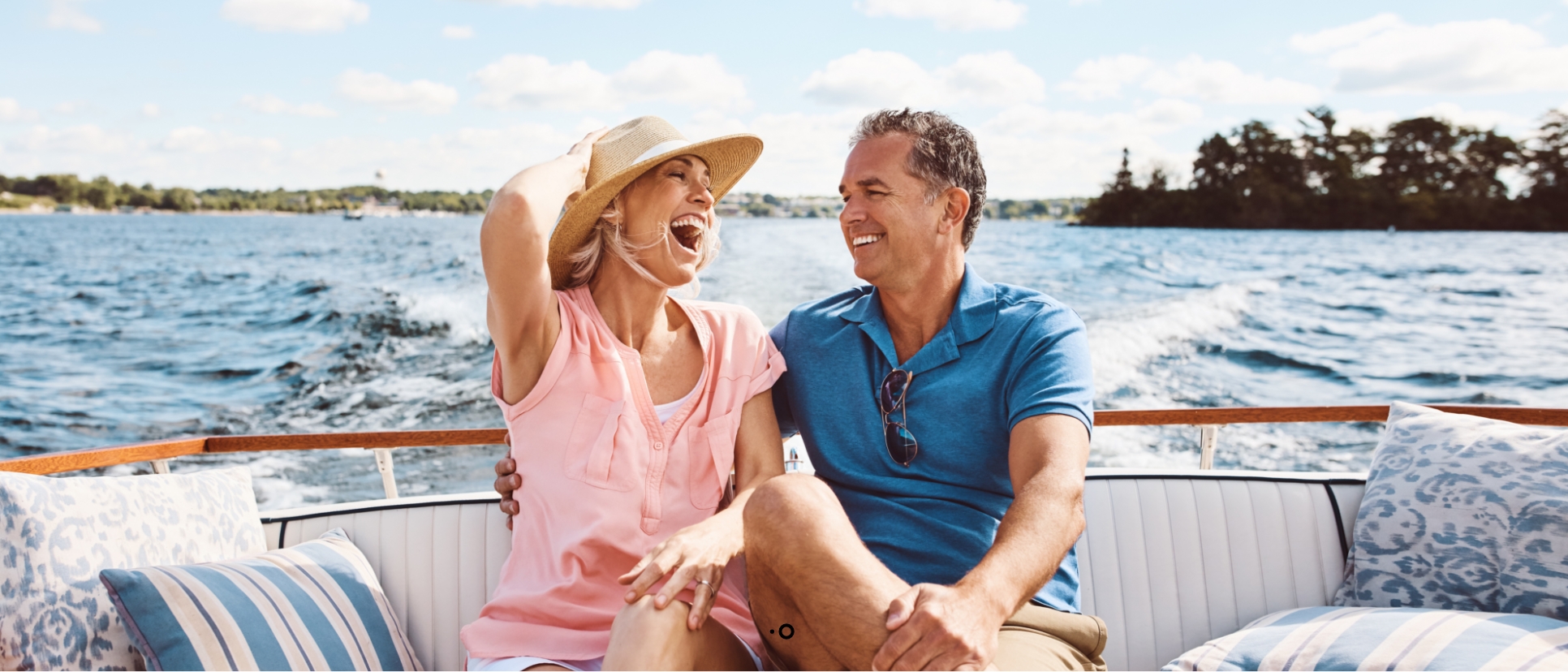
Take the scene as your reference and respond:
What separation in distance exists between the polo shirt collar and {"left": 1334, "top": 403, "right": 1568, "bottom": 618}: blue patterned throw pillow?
0.94 meters

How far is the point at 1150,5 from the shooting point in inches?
727

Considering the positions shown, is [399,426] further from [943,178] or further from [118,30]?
[118,30]

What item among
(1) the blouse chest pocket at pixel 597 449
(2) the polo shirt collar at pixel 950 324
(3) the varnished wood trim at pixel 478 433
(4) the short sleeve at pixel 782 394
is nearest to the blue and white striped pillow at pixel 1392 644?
(3) the varnished wood trim at pixel 478 433

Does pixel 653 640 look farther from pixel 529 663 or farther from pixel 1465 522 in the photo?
pixel 1465 522

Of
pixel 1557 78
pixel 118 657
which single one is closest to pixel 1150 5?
pixel 1557 78

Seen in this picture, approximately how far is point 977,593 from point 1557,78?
3542 centimetres

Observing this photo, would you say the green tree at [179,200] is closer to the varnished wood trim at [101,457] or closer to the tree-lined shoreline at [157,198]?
the tree-lined shoreline at [157,198]

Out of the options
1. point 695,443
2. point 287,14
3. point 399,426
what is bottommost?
point 399,426

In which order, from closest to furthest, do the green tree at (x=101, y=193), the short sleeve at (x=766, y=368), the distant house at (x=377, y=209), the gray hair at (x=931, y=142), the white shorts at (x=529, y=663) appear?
the white shorts at (x=529, y=663)
the short sleeve at (x=766, y=368)
the gray hair at (x=931, y=142)
the distant house at (x=377, y=209)
the green tree at (x=101, y=193)

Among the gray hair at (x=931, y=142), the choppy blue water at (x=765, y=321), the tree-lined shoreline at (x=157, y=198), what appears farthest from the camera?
the tree-lined shoreline at (x=157, y=198)

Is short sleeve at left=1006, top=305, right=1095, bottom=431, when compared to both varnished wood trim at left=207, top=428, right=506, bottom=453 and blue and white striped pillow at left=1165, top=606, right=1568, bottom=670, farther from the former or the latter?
varnished wood trim at left=207, top=428, right=506, bottom=453

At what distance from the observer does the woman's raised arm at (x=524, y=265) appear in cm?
131

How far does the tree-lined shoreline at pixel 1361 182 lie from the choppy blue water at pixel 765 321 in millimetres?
12811

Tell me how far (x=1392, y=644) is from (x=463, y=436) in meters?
2.05
